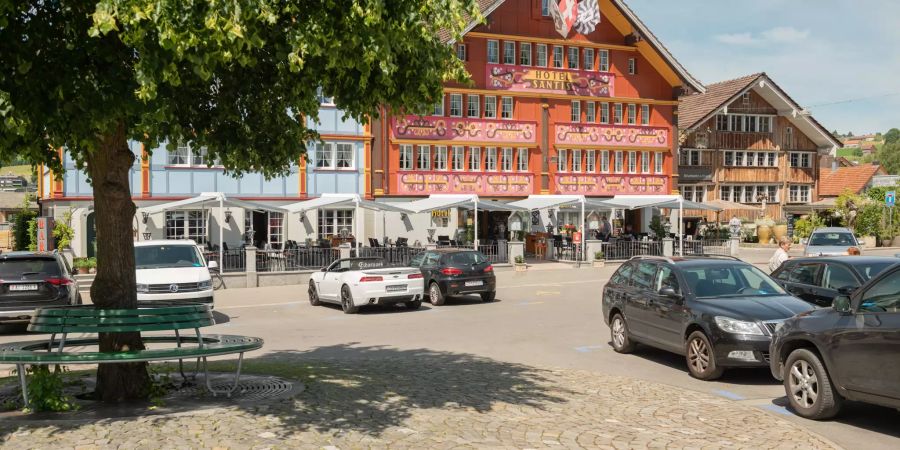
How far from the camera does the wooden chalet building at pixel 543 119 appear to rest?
41.2 metres

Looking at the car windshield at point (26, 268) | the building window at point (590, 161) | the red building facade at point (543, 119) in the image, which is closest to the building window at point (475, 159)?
the red building facade at point (543, 119)

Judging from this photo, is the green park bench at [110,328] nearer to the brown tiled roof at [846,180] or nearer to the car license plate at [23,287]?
the car license plate at [23,287]

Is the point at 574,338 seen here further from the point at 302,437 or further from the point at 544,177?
the point at 544,177

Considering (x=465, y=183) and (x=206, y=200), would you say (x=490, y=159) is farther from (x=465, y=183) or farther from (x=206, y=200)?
(x=206, y=200)

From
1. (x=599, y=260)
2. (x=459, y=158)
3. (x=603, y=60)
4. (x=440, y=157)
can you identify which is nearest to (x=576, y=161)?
(x=603, y=60)

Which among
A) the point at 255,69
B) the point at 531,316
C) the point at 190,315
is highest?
the point at 255,69

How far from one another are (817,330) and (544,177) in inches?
1396

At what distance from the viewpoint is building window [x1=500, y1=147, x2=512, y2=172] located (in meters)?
42.9

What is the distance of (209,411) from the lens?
760cm

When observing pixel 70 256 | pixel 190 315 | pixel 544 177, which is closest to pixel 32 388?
pixel 190 315

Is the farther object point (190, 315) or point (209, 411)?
point (190, 315)

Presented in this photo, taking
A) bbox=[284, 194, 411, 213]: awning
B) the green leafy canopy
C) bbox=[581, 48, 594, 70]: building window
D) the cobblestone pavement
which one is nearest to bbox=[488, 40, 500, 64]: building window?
bbox=[581, 48, 594, 70]: building window

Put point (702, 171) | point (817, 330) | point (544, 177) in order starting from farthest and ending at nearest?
point (702, 171) < point (544, 177) < point (817, 330)

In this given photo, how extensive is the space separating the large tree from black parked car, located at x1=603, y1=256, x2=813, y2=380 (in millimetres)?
4635
